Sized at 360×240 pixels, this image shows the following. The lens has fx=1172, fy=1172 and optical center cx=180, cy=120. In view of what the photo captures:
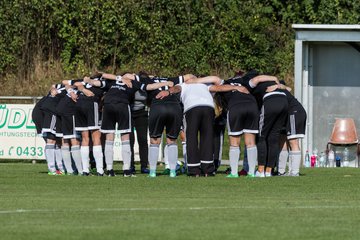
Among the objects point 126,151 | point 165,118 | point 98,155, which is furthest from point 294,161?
point 98,155

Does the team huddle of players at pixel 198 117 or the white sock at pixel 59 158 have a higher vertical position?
the team huddle of players at pixel 198 117

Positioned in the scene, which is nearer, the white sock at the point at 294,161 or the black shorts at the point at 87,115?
the white sock at the point at 294,161

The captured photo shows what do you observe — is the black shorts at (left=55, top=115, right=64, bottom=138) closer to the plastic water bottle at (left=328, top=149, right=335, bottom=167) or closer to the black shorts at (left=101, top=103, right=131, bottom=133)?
the black shorts at (left=101, top=103, right=131, bottom=133)

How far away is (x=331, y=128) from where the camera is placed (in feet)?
92.5

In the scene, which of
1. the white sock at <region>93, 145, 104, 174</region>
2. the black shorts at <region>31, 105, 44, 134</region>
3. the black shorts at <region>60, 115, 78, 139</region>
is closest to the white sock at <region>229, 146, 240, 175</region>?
the white sock at <region>93, 145, 104, 174</region>

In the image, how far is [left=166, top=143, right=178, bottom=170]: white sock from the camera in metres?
20.8

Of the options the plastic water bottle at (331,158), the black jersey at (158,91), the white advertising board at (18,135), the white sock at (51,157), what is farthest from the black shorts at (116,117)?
the white advertising board at (18,135)

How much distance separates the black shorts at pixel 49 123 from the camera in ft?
75.4

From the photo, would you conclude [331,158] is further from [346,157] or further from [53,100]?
[53,100]

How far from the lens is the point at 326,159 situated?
2789cm

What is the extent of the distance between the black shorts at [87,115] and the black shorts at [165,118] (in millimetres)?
1151

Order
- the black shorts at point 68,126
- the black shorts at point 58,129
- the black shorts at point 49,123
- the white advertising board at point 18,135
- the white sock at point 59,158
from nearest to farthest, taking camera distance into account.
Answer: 1. the black shorts at point 68,126
2. the black shorts at point 58,129
3. the black shorts at point 49,123
4. the white sock at point 59,158
5. the white advertising board at point 18,135

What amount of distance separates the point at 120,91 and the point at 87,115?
0.91 meters

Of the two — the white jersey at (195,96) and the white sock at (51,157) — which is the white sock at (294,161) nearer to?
the white jersey at (195,96)
